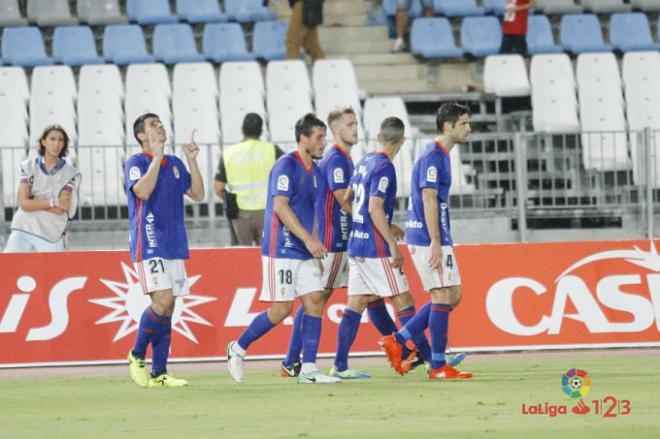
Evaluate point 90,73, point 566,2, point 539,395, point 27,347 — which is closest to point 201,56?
point 90,73

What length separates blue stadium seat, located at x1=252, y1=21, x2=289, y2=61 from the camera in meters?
22.2

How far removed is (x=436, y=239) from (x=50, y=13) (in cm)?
1351

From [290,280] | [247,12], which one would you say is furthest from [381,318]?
[247,12]

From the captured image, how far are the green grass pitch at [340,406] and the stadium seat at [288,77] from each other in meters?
7.95

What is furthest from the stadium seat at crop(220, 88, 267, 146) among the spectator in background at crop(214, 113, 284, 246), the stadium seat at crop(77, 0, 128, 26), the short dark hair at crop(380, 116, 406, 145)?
the short dark hair at crop(380, 116, 406, 145)

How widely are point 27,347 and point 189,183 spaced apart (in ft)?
11.6

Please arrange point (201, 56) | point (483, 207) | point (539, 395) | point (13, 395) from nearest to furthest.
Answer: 1. point (539, 395)
2. point (13, 395)
3. point (483, 207)
4. point (201, 56)

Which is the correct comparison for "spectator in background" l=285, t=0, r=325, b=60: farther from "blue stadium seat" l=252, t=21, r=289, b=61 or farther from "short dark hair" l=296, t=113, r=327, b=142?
"short dark hair" l=296, t=113, r=327, b=142

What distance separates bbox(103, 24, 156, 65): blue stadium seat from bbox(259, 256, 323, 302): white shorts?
1110 centimetres

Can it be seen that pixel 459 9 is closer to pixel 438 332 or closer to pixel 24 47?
pixel 24 47

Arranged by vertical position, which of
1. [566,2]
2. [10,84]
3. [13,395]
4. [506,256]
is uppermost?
[566,2]

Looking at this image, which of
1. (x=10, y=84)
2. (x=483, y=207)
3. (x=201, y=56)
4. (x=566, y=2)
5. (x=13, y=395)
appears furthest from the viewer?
(x=566, y=2)

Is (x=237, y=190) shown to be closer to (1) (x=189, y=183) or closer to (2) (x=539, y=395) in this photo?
(1) (x=189, y=183)

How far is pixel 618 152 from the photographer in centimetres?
1762
